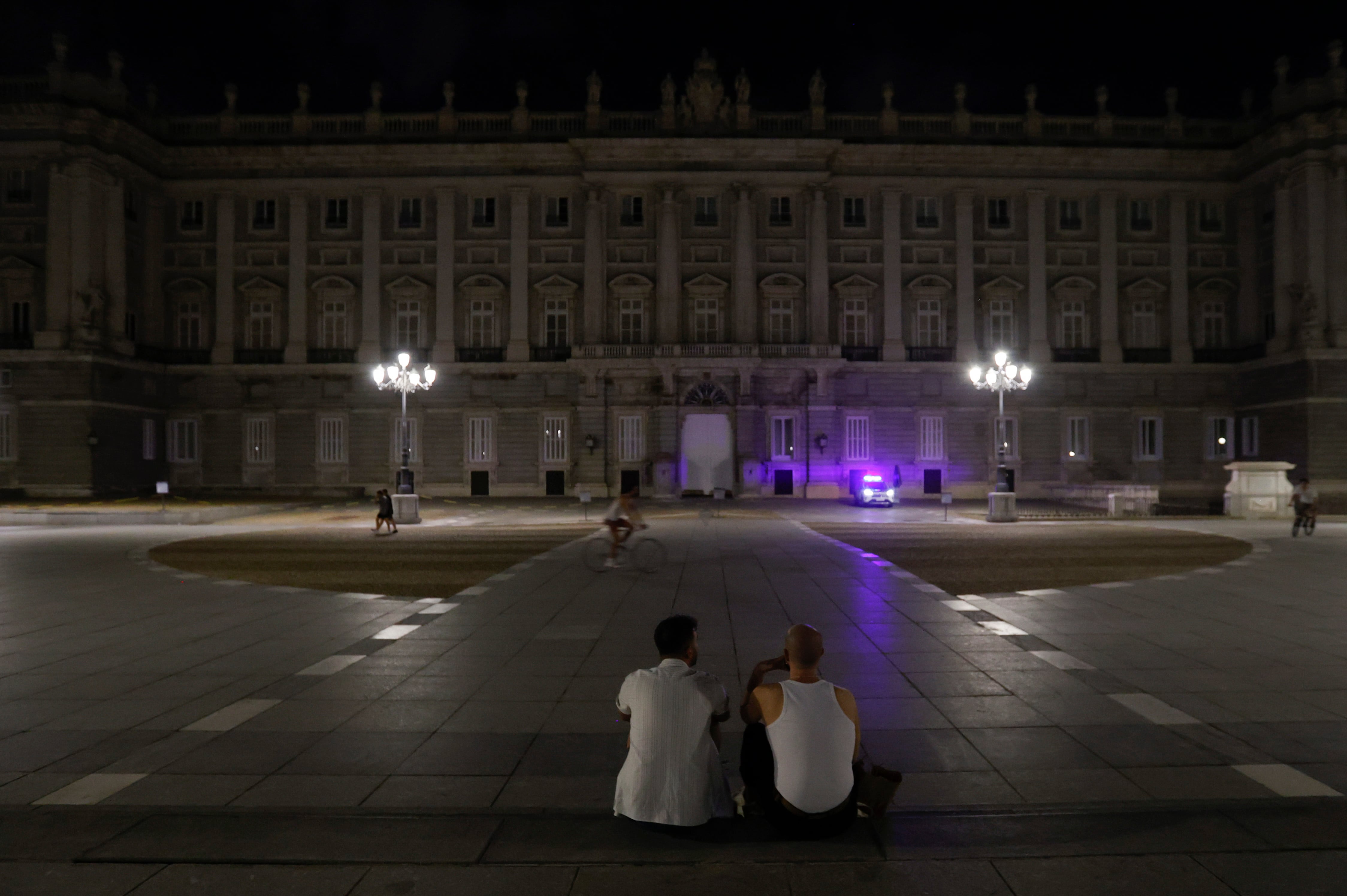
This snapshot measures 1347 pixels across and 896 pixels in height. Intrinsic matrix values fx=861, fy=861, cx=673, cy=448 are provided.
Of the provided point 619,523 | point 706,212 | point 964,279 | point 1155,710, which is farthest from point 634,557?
point 964,279

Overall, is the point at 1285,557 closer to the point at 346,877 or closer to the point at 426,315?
the point at 346,877

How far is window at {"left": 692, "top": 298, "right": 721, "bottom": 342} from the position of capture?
45.2 meters

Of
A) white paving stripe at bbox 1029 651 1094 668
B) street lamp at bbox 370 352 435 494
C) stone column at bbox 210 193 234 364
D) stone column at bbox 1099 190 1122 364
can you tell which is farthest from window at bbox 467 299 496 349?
white paving stripe at bbox 1029 651 1094 668

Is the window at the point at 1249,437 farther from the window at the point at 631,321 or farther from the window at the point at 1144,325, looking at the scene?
the window at the point at 631,321

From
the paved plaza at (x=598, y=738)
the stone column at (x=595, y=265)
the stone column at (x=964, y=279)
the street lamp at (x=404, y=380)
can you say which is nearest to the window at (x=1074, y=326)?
the stone column at (x=964, y=279)

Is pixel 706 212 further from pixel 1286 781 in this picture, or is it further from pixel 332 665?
pixel 1286 781

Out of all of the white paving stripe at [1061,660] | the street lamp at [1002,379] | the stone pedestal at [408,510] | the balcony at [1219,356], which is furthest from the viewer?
the balcony at [1219,356]

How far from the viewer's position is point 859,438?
148 ft

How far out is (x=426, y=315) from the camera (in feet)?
151

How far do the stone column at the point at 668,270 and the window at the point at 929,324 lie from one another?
12982mm

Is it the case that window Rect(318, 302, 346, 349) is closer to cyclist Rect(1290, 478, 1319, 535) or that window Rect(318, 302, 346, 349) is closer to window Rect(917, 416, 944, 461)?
window Rect(917, 416, 944, 461)

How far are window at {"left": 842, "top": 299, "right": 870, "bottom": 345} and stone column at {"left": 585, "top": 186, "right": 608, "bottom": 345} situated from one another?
507 inches

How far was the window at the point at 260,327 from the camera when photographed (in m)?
46.2

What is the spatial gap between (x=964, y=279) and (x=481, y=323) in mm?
25853
